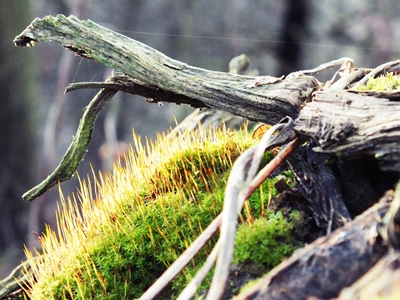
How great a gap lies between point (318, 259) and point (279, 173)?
60 cm

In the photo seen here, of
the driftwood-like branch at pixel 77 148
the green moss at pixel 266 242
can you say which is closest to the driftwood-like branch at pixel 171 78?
the driftwood-like branch at pixel 77 148

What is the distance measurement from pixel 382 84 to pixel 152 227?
95 centimetres

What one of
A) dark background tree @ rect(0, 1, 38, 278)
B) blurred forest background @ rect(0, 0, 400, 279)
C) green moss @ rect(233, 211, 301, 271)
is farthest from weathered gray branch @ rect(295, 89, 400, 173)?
blurred forest background @ rect(0, 0, 400, 279)

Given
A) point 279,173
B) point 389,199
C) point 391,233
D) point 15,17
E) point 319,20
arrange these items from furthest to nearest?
point 319,20
point 15,17
point 279,173
point 389,199
point 391,233

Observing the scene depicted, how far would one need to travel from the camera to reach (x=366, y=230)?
37.6 inches

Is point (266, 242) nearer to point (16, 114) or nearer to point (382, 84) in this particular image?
point (382, 84)

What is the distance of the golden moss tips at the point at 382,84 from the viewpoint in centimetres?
150

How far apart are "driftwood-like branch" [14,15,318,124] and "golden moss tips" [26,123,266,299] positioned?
0.58 ft

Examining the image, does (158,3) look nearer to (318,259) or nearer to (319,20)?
(319,20)

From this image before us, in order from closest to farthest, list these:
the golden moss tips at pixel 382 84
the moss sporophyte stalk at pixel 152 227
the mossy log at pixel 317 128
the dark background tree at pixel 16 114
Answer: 1. the mossy log at pixel 317 128
2. the moss sporophyte stalk at pixel 152 227
3. the golden moss tips at pixel 382 84
4. the dark background tree at pixel 16 114

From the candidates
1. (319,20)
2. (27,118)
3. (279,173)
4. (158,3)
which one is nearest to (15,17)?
(27,118)

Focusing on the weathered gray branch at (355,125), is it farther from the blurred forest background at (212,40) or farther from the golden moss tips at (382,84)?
the blurred forest background at (212,40)

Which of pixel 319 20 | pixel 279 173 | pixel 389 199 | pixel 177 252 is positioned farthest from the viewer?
pixel 319 20

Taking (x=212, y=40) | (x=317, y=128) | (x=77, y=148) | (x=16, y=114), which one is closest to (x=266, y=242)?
(x=317, y=128)
